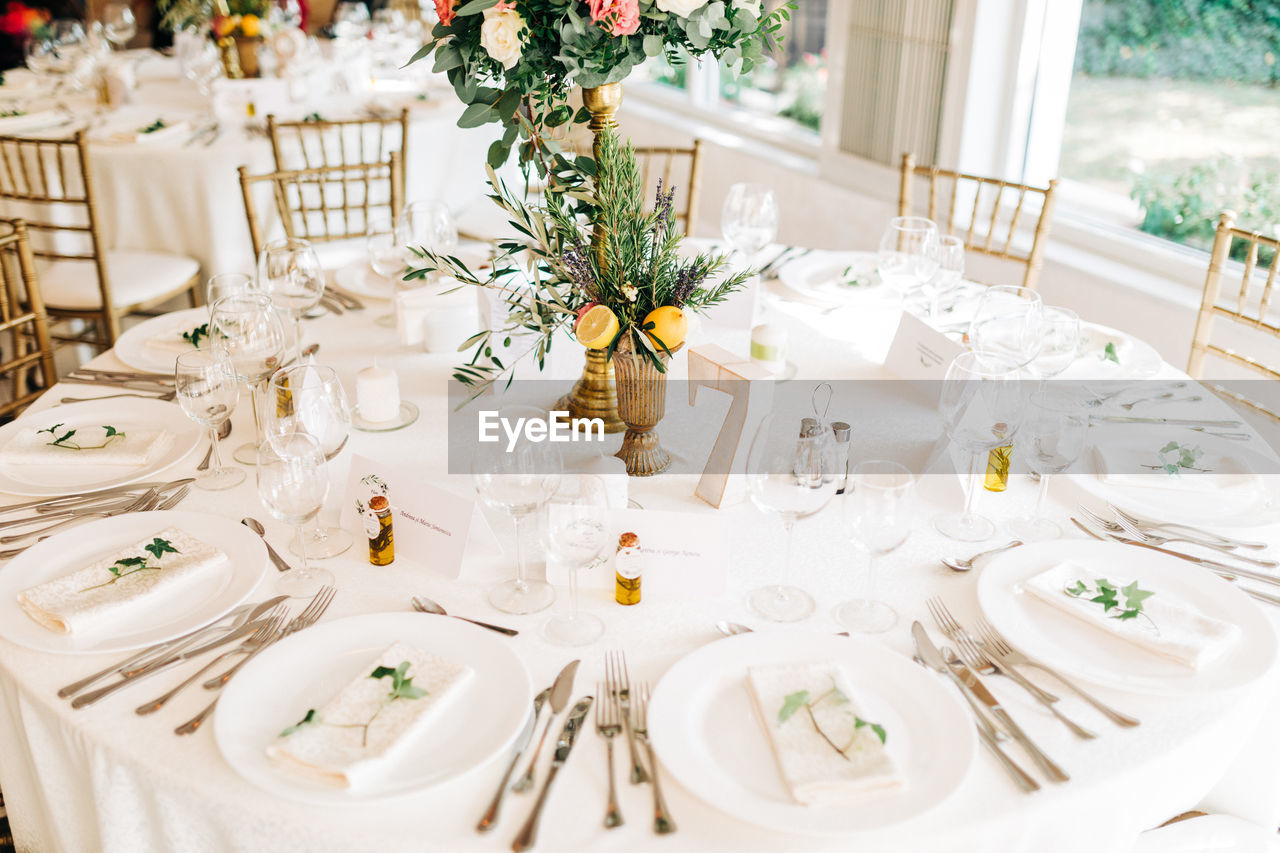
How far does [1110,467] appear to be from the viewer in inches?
63.7

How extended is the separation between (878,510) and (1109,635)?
1.04ft

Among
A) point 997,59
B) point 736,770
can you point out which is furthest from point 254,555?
point 997,59

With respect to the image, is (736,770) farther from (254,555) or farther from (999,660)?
(254,555)

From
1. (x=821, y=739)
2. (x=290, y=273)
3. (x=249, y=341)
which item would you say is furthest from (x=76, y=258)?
(x=821, y=739)

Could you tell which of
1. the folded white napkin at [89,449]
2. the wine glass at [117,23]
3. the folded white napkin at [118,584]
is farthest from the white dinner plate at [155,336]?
the wine glass at [117,23]

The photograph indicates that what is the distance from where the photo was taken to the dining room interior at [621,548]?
1.02 metres

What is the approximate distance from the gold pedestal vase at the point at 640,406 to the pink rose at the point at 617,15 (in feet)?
1.36

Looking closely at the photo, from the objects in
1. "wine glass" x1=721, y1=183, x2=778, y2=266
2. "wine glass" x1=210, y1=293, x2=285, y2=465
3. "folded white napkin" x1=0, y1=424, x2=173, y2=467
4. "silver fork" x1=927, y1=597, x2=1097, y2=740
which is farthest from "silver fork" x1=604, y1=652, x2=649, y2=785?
"wine glass" x1=721, y1=183, x2=778, y2=266

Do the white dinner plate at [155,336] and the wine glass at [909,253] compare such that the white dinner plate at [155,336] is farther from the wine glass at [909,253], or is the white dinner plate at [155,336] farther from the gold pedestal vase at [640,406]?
the wine glass at [909,253]

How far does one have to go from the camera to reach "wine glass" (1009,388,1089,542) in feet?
4.68

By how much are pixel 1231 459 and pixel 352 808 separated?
55.9 inches

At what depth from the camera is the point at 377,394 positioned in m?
1.70

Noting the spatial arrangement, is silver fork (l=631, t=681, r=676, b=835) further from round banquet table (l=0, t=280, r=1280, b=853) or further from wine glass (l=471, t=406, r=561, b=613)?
wine glass (l=471, t=406, r=561, b=613)

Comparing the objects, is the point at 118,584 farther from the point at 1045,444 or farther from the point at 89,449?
the point at 1045,444
